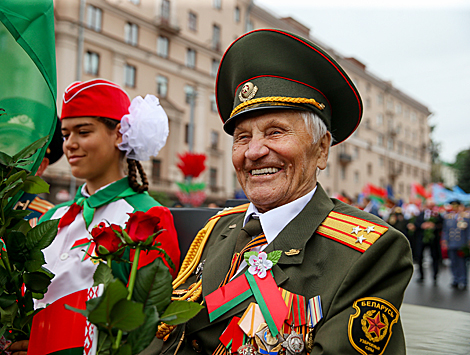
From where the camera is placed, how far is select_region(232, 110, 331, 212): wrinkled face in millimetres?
1966

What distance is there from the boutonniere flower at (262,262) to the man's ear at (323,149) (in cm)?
53

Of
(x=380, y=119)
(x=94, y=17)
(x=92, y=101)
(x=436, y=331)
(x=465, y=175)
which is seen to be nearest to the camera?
(x=436, y=331)

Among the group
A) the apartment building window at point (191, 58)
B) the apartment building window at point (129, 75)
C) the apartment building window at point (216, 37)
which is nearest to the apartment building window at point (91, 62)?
the apartment building window at point (129, 75)

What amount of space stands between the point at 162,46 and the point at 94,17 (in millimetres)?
5034

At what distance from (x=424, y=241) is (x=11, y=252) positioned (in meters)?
14.0

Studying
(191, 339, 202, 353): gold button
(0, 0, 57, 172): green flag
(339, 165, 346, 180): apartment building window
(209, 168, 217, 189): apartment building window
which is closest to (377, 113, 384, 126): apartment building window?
(339, 165, 346, 180): apartment building window

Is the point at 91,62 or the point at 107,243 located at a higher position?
the point at 91,62

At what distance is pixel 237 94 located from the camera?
2180 mm

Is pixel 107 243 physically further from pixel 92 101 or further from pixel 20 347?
pixel 92 101

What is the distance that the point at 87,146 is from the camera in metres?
2.57


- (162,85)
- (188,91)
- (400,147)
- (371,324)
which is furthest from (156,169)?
(400,147)

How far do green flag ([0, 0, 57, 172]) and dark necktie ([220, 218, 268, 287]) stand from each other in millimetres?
916

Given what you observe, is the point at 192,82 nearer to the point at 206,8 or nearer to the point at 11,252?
the point at 206,8

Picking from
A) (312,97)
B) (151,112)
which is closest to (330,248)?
(312,97)
